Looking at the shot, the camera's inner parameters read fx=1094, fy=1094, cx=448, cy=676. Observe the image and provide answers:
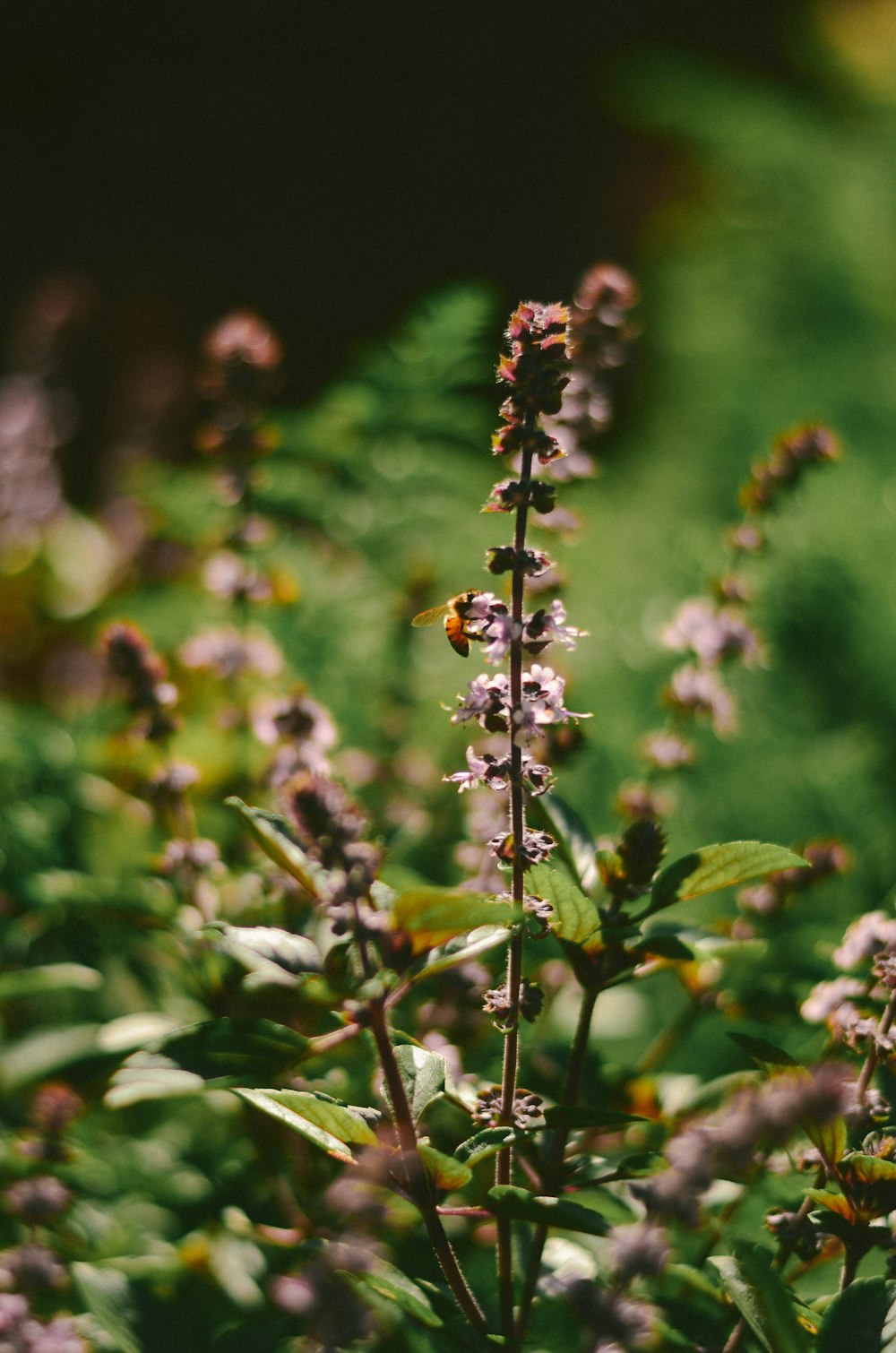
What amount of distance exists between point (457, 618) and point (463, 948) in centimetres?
17

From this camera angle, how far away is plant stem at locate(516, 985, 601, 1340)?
582mm

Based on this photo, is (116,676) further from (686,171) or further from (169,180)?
(686,171)

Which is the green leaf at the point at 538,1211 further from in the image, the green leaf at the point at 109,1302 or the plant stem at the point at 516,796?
the green leaf at the point at 109,1302

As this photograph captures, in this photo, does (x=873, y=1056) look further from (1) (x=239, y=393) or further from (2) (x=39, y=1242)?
(1) (x=239, y=393)

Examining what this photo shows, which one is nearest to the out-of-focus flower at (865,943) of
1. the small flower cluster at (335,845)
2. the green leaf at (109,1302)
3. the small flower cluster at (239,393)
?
the small flower cluster at (335,845)

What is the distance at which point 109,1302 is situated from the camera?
25.5 inches

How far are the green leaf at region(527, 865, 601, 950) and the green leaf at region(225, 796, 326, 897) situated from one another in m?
0.11

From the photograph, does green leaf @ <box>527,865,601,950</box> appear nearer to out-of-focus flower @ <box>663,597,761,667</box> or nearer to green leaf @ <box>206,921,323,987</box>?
green leaf @ <box>206,921,323,987</box>

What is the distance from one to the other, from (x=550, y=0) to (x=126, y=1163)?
20.1 ft

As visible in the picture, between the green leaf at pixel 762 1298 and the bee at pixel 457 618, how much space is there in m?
0.31

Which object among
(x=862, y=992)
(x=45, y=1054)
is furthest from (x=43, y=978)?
(x=862, y=992)

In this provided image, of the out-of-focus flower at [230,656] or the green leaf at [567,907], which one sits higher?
the out-of-focus flower at [230,656]

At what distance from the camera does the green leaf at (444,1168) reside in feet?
1.59

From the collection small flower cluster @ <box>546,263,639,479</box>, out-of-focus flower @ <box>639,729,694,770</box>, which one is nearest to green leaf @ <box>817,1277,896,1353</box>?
out-of-focus flower @ <box>639,729,694,770</box>
